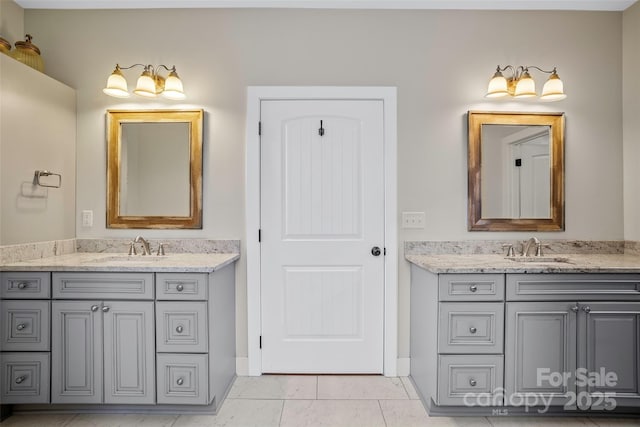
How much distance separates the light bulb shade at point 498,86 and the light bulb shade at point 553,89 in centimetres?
27

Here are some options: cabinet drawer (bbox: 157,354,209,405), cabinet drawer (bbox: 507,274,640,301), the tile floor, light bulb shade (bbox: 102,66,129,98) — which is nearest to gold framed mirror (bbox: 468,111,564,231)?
cabinet drawer (bbox: 507,274,640,301)

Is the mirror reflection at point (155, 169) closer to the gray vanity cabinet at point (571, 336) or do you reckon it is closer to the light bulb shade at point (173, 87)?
the light bulb shade at point (173, 87)

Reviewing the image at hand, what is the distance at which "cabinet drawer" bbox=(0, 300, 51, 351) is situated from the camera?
1.99m

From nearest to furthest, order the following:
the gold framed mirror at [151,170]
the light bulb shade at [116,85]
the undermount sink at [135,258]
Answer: the undermount sink at [135,258]
the light bulb shade at [116,85]
the gold framed mirror at [151,170]

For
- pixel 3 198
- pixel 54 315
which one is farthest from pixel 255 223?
pixel 3 198

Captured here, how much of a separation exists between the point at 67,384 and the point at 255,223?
139 cm

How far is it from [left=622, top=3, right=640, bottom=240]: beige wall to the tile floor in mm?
1291

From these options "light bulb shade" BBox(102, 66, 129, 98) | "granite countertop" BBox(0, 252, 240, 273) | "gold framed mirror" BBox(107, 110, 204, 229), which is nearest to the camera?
"granite countertop" BBox(0, 252, 240, 273)

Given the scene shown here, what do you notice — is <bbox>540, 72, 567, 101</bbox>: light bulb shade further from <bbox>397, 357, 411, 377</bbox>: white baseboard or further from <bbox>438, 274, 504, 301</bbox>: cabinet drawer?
<bbox>397, 357, 411, 377</bbox>: white baseboard

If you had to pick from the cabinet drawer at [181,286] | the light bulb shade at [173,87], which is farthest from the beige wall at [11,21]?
the cabinet drawer at [181,286]

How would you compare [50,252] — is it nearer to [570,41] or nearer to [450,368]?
[450,368]

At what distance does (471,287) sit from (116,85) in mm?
2518

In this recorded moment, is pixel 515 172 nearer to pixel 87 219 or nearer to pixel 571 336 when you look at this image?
pixel 571 336

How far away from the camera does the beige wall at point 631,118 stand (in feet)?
8.09
